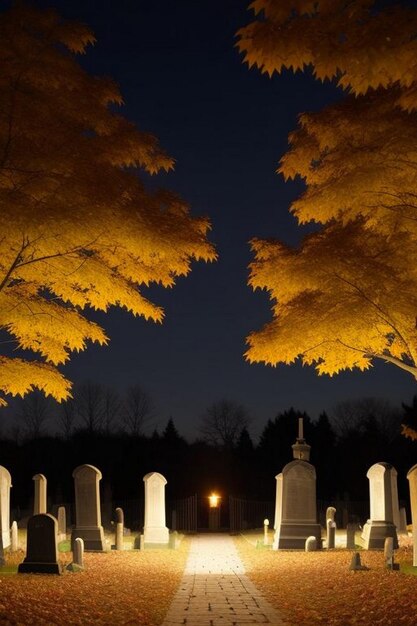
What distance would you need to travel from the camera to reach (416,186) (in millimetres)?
10906

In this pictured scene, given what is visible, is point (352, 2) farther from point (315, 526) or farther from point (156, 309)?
point (315, 526)

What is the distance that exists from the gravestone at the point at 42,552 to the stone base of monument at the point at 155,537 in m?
9.00

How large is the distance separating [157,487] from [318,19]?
19602 mm

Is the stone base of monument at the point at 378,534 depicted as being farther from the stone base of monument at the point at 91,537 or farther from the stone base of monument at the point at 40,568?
the stone base of monument at the point at 40,568

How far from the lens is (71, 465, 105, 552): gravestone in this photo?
1872 centimetres

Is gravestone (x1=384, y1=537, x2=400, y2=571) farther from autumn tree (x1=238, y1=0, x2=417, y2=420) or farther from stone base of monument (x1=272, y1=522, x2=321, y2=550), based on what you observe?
stone base of monument (x1=272, y1=522, x2=321, y2=550)

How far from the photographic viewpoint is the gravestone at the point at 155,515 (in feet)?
70.5

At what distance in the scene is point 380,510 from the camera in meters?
21.0

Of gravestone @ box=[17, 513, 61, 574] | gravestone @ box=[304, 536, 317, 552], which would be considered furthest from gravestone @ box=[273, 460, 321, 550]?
gravestone @ box=[17, 513, 61, 574]

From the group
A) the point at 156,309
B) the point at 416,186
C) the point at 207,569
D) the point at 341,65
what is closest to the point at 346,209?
the point at 416,186

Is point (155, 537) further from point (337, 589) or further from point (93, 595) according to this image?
point (93, 595)

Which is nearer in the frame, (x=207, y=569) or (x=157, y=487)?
(x=207, y=569)

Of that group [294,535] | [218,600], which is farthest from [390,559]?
[294,535]

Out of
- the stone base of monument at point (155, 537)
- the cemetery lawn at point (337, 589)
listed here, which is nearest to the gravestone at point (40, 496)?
the stone base of monument at point (155, 537)
